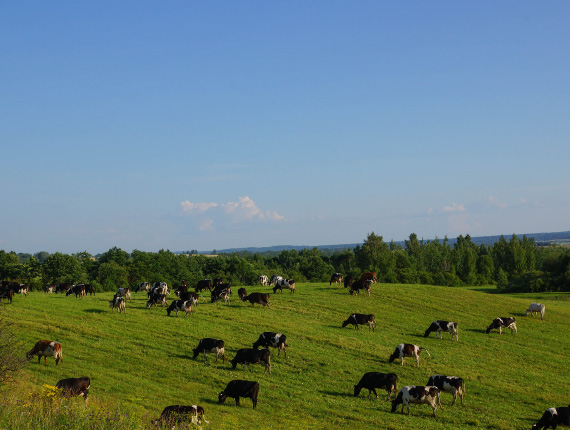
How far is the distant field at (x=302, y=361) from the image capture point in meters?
20.6

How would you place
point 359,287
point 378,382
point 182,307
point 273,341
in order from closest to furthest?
point 378,382
point 273,341
point 182,307
point 359,287

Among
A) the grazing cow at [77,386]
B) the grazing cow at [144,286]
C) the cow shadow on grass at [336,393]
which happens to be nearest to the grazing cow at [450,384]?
the cow shadow on grass at [336,393]

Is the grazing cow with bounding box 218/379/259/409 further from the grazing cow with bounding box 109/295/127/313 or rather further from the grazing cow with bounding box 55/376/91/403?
→ the grazing cow with bounding box 109/295/127/313

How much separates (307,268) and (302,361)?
354ft

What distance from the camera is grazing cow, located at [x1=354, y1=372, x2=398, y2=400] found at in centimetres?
2359

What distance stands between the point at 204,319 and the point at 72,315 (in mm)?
10070

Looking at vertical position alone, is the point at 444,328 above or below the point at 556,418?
above

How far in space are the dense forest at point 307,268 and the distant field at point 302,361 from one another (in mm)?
55335

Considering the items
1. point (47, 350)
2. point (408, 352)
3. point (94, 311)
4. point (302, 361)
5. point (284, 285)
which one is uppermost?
point (284, 285)

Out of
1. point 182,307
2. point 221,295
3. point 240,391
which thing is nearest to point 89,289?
point 221,295

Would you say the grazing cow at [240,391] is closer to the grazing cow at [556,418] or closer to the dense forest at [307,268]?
the grazing cow at [556,418]

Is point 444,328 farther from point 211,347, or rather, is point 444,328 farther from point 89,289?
point 89,289

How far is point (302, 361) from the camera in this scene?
28.5 m

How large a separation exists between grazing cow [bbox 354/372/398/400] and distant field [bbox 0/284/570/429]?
2.27 ft
